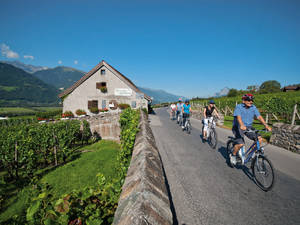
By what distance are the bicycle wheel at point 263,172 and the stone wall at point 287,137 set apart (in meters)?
4.32

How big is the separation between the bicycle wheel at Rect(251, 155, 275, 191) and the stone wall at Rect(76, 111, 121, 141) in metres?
11.8

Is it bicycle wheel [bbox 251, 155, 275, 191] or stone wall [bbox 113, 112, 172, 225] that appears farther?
bicycle wheel [bbox 251, 155, 275, 191]

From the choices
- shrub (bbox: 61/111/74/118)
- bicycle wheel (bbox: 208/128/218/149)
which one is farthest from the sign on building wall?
bicycle wheel (bbox: 208/128/218/149)

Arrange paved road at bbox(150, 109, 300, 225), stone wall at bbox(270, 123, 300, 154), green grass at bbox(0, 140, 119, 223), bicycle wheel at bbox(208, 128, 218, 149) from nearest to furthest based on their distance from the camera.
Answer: paved road at bbox(150, 109, 300, 225) < green grass at bbox(0, 140, 119, 223) < stone wall at bbox(270, 123, 300, 154) < bicycle wheel at bbox(208, 128, 218, 149)

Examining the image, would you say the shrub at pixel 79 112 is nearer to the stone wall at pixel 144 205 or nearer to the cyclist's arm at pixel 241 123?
the cyclist's arm at pixel 241 123

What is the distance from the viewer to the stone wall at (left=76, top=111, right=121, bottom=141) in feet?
47.0

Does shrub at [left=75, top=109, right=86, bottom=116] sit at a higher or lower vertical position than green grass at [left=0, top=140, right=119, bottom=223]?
higher

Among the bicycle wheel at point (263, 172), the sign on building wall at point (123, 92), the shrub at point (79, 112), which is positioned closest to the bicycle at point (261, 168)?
the bicycle wheel at point (263, 172)

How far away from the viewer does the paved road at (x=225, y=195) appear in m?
2.67

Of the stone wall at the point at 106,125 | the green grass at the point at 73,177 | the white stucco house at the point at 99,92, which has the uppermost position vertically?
the white stucco house at the point at 99,92

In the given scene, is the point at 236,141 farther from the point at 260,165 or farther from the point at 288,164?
the point at 288,164

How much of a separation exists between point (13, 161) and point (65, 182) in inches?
138

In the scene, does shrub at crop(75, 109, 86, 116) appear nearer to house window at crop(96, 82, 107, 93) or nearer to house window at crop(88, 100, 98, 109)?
house window at crop(88, 100, 98, 109)

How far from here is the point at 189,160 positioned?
5.30 m
